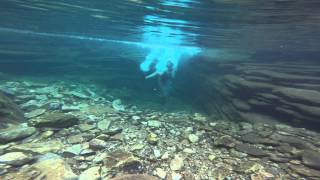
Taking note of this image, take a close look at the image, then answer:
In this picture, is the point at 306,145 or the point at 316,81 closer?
the point at 306,145

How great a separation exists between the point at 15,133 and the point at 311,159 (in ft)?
21.8

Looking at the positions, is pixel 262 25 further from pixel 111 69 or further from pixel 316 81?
pixel 111 69

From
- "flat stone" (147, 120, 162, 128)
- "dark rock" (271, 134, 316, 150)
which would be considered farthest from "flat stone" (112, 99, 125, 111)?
"dark rock" (271, 134, 316, 150)

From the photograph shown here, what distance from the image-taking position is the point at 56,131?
6.69 metres

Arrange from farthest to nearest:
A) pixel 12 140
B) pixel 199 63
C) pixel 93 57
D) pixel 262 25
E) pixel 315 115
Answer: pixel 93 57, pixel 199 63, pixel 262 25, pixel 315 115, pixel 12 140

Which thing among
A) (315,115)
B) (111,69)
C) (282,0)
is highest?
(282,0)

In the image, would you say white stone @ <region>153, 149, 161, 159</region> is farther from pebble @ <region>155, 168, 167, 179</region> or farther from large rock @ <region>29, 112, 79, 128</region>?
large rock @ <region>29, 112, 79, 128</region>

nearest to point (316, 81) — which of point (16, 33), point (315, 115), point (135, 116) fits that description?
point (315, 115)

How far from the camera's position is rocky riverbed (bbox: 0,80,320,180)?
497 cm

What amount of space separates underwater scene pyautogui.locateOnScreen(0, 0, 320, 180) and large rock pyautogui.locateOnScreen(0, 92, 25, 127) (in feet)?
0.12

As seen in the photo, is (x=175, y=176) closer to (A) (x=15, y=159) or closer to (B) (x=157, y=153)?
(B) (x=157, y=153)

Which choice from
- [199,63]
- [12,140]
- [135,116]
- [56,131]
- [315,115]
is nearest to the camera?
[12,140]

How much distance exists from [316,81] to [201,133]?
485cm

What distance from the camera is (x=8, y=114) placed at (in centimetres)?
722
